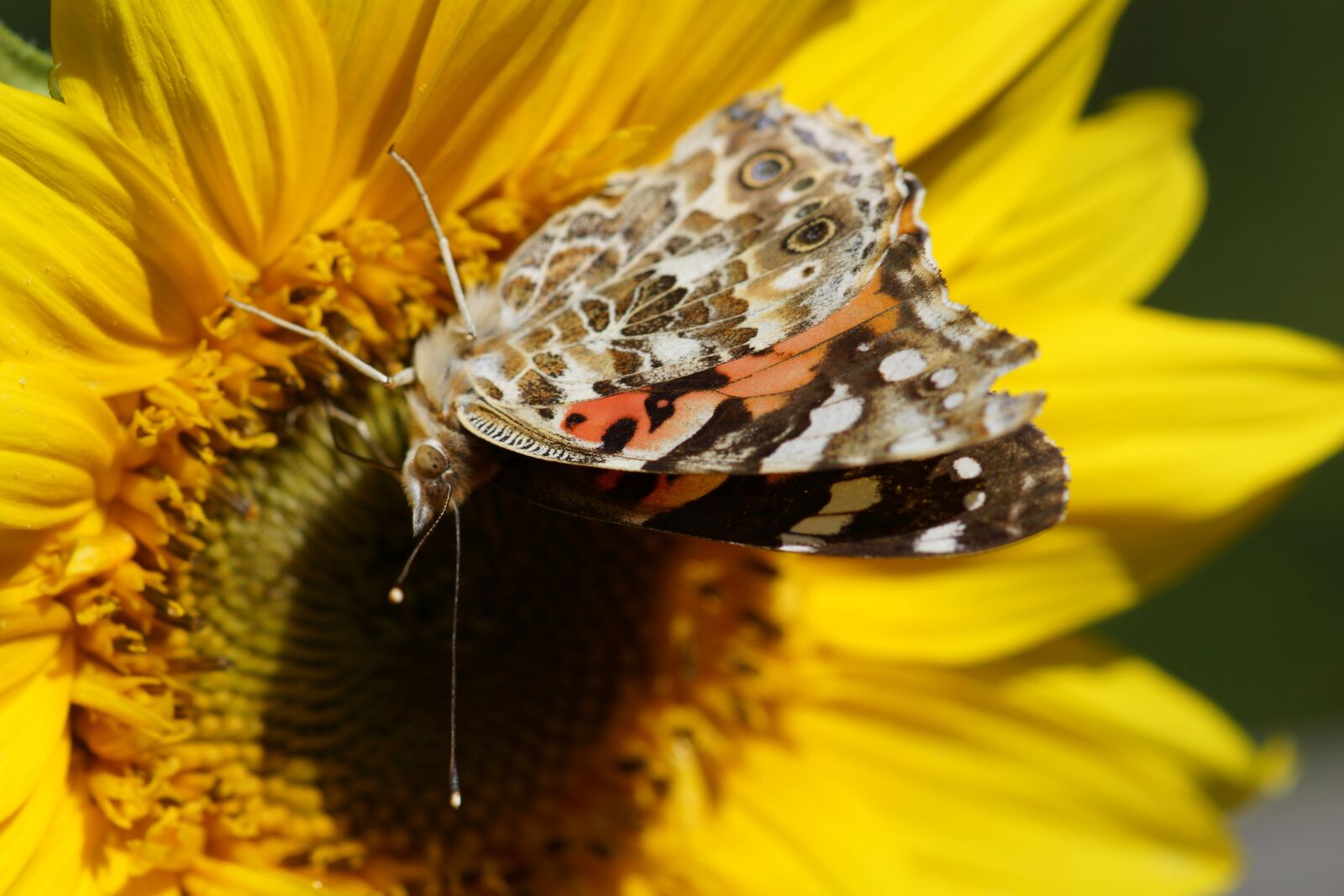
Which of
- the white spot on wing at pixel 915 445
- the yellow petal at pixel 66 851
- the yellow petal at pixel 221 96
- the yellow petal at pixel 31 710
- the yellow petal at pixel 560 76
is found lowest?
the yellow petal at pixel 66 851

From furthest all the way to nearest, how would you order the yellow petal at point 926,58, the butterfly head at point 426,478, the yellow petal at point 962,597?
the yellow petal at point 962,597 → the yellow petal at point 926,58 → the butterfly head at point 426,478

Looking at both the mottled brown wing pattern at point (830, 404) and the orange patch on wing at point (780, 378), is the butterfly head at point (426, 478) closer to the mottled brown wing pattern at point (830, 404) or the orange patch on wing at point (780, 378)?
the mottled brown wing pattern at point (830, 404)

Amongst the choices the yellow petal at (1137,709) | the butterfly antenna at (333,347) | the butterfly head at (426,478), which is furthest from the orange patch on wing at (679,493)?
the yellow petal at (1137,709)

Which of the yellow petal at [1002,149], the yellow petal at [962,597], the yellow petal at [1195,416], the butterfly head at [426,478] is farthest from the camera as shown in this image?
the yellow petal at [962,597]

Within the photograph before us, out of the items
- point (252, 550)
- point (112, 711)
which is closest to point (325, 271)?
point (252, 550)

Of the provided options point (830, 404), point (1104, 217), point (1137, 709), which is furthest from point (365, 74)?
point (1137, 709)

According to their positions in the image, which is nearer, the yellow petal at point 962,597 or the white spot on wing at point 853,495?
the white spot on wing at point 853,495

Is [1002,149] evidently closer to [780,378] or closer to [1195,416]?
[1195,416]
